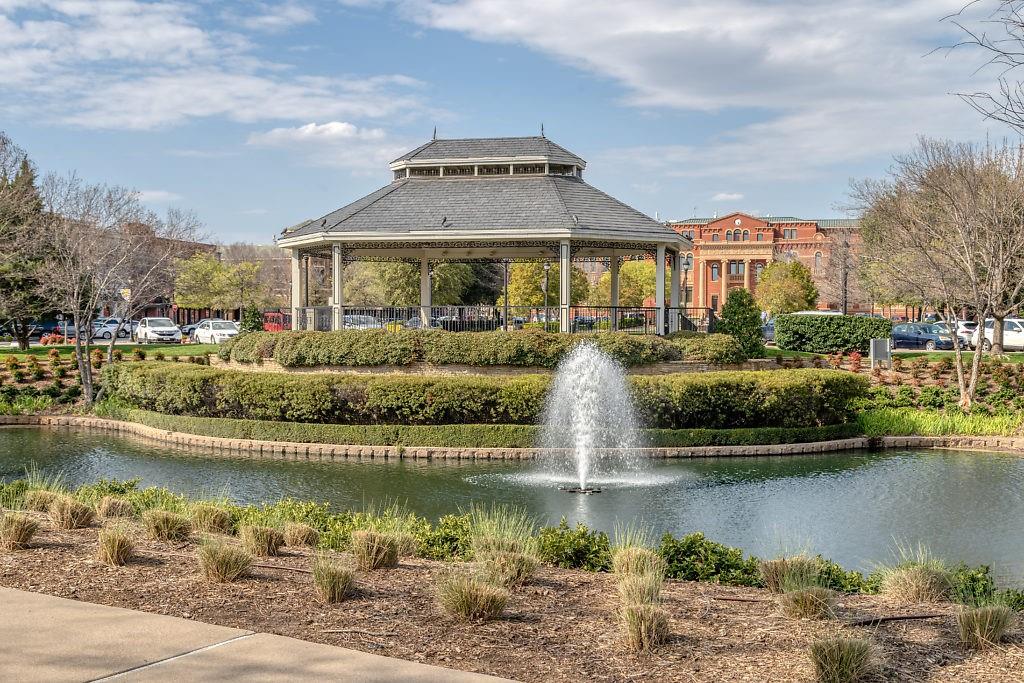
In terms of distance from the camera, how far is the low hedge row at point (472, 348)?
2241 cm

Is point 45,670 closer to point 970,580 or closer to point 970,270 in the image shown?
point 970,580

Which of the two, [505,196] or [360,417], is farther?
[505,196]

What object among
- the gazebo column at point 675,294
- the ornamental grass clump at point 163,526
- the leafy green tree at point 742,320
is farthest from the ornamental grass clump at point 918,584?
the leafy green tree at point 742,320

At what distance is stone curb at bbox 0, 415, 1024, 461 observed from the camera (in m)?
19.3

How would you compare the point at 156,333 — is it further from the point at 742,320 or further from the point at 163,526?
the point at 163,526

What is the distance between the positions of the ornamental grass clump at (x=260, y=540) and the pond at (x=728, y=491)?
4897 mm

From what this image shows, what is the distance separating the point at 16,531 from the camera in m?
8.27

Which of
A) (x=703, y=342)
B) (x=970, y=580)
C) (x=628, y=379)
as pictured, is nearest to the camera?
(x=970, y=580)

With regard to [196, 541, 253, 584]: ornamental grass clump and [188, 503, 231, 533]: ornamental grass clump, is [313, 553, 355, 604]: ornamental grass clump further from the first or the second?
[188, 503, 231, 533]: ornamental grass clump

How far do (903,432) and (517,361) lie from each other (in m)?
9.47

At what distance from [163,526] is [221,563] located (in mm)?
2119

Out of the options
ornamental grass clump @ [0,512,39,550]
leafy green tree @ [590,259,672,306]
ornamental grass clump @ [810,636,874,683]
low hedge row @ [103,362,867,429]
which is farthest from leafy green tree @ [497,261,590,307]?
ornamental grass clump @ [810,636,874,683]

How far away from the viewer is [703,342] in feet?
79.1

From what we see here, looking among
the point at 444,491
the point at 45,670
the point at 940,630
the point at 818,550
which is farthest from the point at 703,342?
the point at 45,670
